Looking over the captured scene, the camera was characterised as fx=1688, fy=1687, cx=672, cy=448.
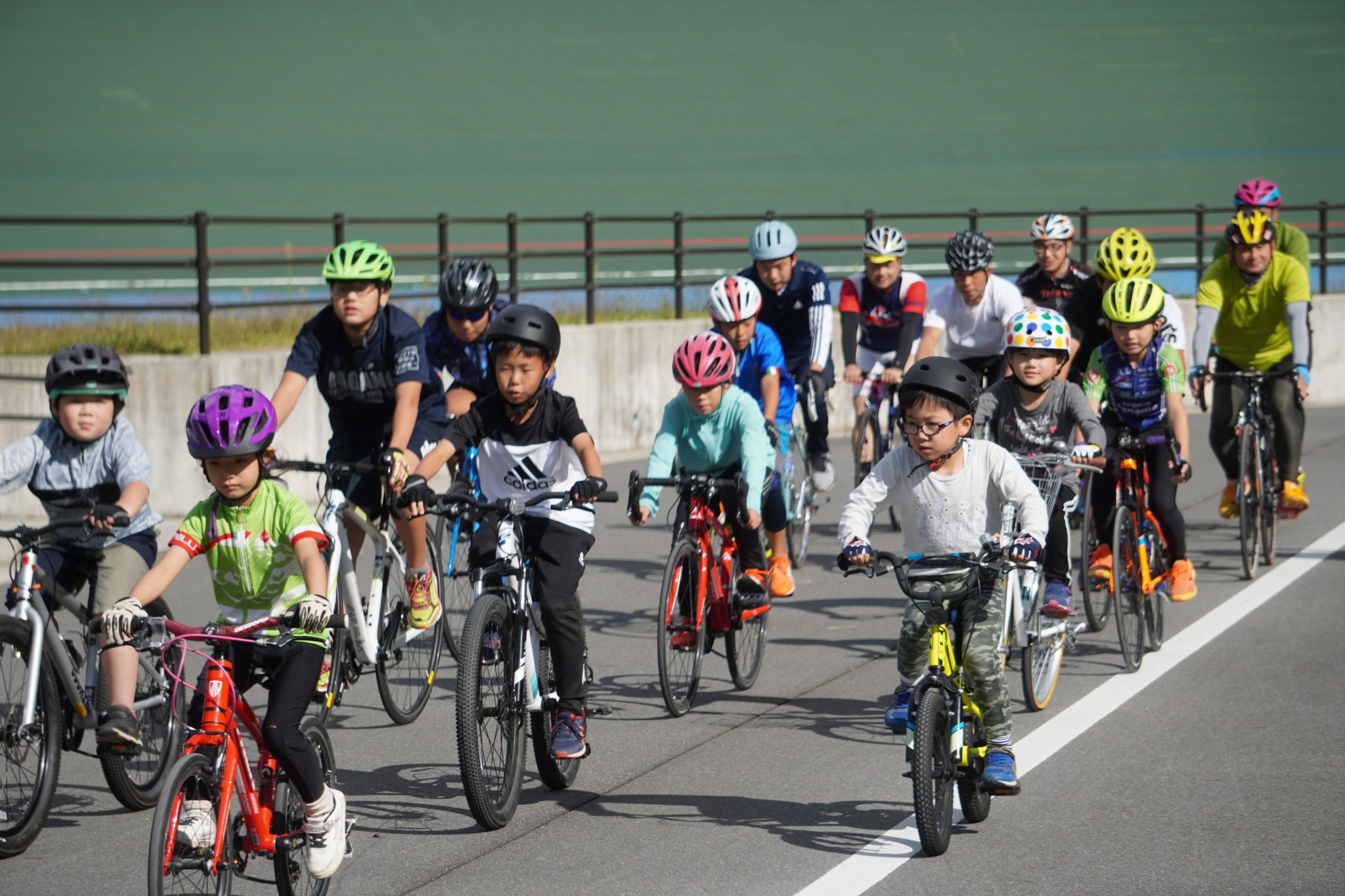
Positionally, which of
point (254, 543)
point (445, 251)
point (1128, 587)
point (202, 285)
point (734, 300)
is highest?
point (445, 251)

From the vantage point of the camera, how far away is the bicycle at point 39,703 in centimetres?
588

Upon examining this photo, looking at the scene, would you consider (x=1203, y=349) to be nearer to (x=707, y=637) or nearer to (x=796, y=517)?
(x=796, y=517)

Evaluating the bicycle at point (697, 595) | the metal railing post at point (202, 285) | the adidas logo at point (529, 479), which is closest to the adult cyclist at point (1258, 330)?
the bicycle at point (697, 595)

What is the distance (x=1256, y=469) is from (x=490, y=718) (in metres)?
6.63

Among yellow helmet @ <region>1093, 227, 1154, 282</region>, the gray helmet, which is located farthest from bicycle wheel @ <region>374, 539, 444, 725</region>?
the gray helmet

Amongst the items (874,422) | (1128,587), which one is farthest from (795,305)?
(1128,587)

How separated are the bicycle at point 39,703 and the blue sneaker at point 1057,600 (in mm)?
3889

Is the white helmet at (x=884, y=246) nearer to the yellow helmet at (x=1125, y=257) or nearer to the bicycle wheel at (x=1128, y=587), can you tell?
the yellow helmet at (x=1125, y=257)

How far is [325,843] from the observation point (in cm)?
496

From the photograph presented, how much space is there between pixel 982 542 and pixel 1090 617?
3614mm

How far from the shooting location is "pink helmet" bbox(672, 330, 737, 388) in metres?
7.98

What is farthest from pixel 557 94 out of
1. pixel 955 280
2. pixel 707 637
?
pixel 707 637

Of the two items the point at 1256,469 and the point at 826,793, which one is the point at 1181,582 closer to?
the point at 1256,469

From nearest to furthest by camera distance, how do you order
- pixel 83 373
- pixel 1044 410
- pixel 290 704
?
1. pixel 290 704
2. pixel 83 373
3. pixel 1044 410
